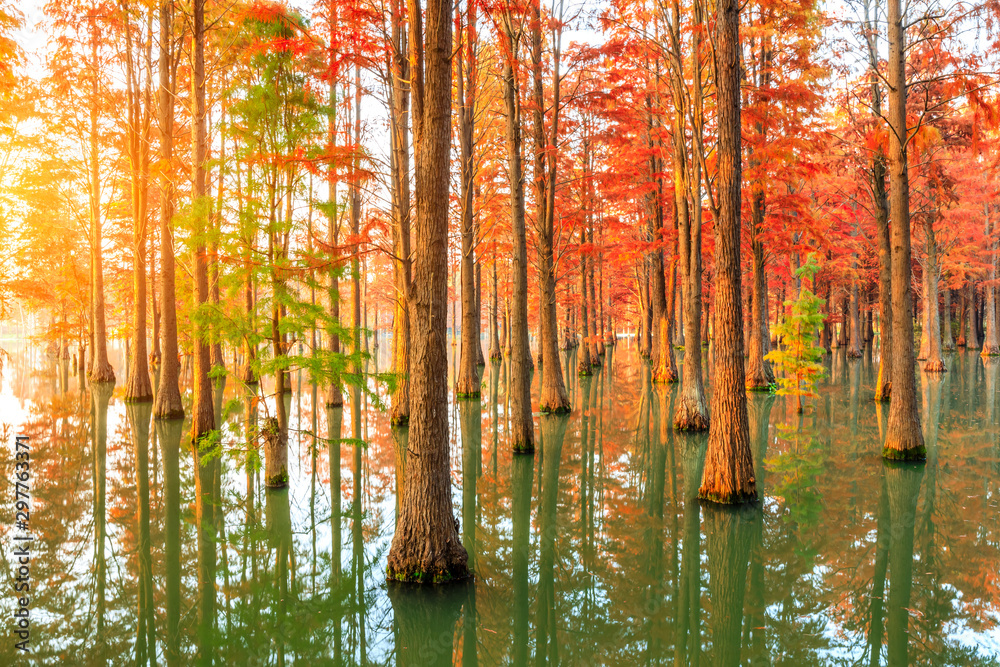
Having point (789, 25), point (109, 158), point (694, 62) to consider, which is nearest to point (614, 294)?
point (789, 25)

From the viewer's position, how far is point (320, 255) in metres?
7.93

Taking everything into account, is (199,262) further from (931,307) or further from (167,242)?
(931,307)

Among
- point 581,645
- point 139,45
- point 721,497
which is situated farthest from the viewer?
point 139,45

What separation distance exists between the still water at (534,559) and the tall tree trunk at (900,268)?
0.65m

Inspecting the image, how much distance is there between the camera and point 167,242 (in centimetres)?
1358

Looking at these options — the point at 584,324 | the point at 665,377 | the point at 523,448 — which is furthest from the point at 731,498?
the point at 584,324

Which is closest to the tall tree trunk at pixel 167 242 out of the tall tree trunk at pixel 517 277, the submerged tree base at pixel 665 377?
the tall tree trunk at pixel 517 277

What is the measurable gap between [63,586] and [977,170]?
37.7m

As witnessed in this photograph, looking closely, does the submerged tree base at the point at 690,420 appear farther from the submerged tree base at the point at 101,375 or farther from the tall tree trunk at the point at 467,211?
the submerged tree base at the point at 101,375

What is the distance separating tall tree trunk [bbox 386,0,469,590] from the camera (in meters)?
5.41

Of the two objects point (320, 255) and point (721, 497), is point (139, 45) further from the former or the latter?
point (721, 497)

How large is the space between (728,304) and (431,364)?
14.5 feet

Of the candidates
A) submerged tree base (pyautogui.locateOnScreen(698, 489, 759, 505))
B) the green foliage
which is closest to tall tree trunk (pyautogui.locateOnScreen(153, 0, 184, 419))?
submerged tree base (pyautogui.locateOnScreen(698, 489, 759, 505))

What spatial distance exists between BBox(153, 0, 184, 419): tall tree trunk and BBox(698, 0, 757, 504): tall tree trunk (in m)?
11.7
